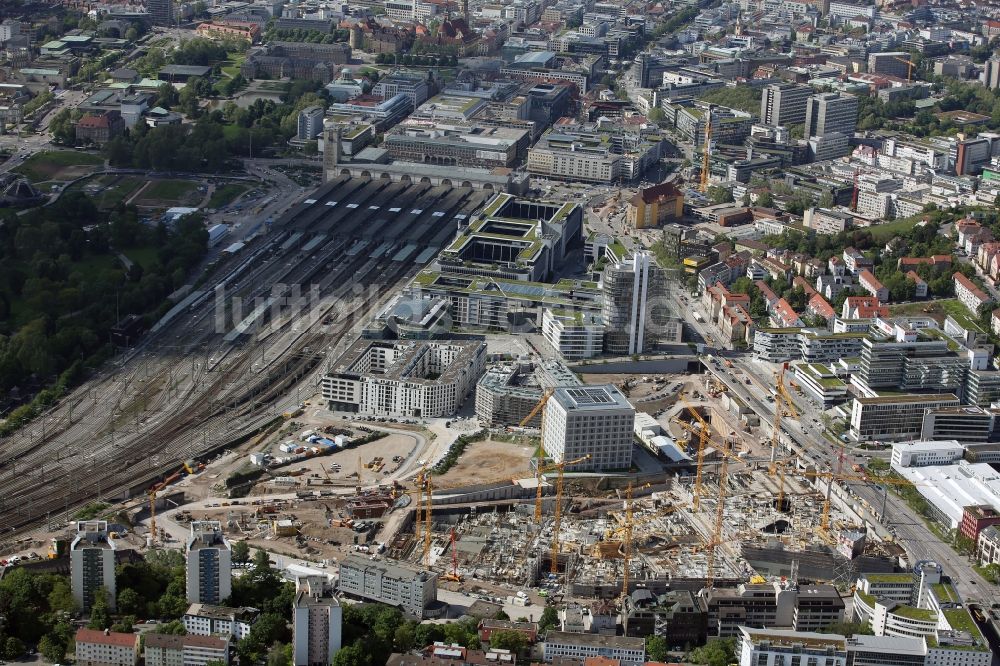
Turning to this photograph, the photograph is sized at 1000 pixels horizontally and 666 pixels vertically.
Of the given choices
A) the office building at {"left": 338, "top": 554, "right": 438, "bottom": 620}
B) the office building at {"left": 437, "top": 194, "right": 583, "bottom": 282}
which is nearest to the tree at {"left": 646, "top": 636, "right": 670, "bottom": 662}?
the office building at {"left": 338, "top": 554, "right": 438, "bottom": 620}

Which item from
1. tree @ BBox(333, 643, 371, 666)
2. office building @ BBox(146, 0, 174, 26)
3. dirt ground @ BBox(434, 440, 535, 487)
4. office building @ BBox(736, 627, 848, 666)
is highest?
office building @ BBox(146, 0, 174, 26)

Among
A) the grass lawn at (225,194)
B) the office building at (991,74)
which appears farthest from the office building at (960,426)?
the office building at (991,74)

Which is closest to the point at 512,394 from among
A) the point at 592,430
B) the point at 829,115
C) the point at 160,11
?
the point at 592,430

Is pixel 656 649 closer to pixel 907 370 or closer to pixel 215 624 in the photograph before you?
pixel 215 624

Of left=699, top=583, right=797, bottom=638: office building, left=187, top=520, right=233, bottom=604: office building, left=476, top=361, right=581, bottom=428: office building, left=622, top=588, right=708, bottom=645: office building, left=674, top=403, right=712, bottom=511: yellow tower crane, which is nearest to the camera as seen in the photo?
left=187, top=520, right=233, bottom=604: office building

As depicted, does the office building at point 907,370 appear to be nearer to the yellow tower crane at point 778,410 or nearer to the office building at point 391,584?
the yellow tower crane at point 778,410

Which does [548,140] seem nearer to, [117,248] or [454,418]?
[117,248]

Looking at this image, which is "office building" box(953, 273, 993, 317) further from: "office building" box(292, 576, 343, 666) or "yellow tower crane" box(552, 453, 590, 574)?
"office building" box(292, 576, 343, 666)
